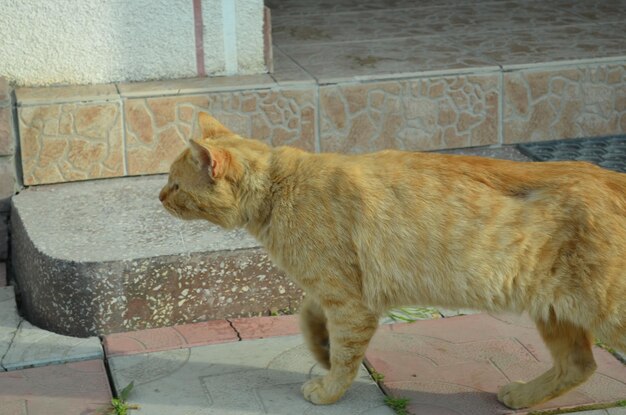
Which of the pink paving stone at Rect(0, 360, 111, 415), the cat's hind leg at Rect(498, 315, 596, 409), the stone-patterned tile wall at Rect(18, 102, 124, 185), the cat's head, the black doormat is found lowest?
the pink paving stone at Rect(0, 360, 111, 415)

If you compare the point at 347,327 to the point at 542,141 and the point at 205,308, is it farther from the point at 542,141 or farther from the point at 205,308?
the point at 542,141

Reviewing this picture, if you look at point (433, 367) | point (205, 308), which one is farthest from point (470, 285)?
point (205, 308)

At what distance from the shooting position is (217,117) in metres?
6.24

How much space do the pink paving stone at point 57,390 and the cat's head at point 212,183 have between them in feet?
2.82

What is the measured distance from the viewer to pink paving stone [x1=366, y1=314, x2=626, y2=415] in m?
4.55

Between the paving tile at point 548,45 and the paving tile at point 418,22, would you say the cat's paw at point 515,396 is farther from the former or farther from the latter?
the paving tile at point 418,22

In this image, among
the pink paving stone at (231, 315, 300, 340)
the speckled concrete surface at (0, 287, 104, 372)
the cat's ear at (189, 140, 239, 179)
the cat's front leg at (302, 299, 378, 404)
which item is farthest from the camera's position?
the pink paving stone at (231, 315, 300, 340)

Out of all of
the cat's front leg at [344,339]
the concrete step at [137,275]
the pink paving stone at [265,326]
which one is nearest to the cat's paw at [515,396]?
the cat's front leg at [344,339]

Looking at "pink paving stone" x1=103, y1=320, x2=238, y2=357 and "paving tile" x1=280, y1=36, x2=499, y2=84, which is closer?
"pink paving stone" x1=103, y1=320, x2=238, y2=357

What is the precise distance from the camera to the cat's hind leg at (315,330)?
463 cm

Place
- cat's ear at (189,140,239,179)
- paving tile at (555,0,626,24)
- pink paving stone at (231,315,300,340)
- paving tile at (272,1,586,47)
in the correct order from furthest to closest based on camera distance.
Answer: paving tile at (555,0,626,24) → paving tile at (272,1,586,47) → pink paving stone at (231,315,300,340) → cat's ear at (189,140,239,179)

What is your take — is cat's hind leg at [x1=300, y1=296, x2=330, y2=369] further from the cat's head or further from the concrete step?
the concrete step

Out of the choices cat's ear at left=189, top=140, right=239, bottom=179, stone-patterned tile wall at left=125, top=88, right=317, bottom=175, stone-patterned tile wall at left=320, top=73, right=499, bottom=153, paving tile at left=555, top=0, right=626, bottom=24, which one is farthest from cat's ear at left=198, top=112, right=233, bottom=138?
paving tile at left=555, top=0, right=626, bottom=24

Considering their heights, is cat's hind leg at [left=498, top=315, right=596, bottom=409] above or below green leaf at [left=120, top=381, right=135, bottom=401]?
above
